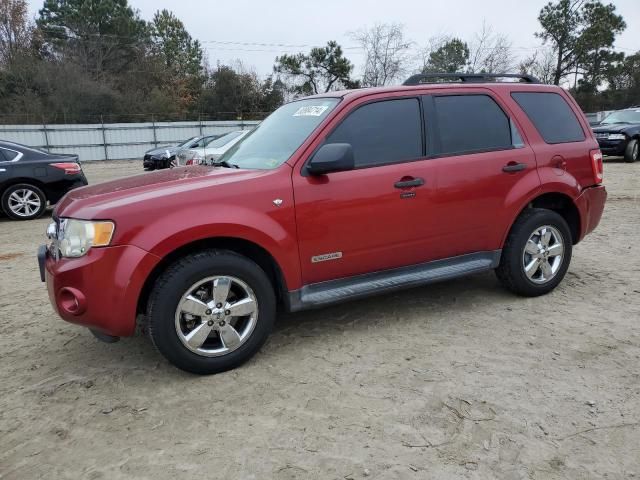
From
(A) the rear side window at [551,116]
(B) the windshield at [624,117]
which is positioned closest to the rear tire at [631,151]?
(B) the windshield at [624,117]

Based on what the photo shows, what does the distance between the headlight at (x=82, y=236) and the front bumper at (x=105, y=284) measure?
40 mm

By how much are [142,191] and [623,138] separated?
16.1 m

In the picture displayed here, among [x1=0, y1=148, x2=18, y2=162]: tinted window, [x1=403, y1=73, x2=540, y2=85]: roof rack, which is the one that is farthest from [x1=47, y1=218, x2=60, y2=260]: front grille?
[x1=0, y1=148, x2=18, y2=162]: tinted window

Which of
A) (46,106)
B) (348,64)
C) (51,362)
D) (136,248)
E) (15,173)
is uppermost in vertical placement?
(348,64)

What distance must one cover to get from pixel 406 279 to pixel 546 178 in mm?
1521

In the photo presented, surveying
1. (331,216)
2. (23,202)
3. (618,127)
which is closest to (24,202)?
(23,202)

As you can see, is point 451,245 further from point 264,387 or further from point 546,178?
point 264,387

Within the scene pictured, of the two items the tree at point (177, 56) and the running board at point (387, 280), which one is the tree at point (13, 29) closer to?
the tree at point (177, 56)

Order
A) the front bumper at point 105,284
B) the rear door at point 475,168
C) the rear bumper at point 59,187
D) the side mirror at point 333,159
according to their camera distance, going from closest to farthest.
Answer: the front bumper at point 105,284, the side mirror at point 333,159, the rear door at point 475,168, the rear bumper at point 59,187

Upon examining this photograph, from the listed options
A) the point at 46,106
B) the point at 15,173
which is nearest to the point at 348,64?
the point at 46,106

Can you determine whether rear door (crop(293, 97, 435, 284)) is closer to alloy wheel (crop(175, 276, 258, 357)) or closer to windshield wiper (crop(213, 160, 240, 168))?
alloy wheel (crop(175, 276, 258, 357))

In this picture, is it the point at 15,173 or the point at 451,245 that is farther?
the point at 15,173

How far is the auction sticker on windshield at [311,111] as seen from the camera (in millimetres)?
3711

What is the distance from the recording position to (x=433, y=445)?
2.46m
